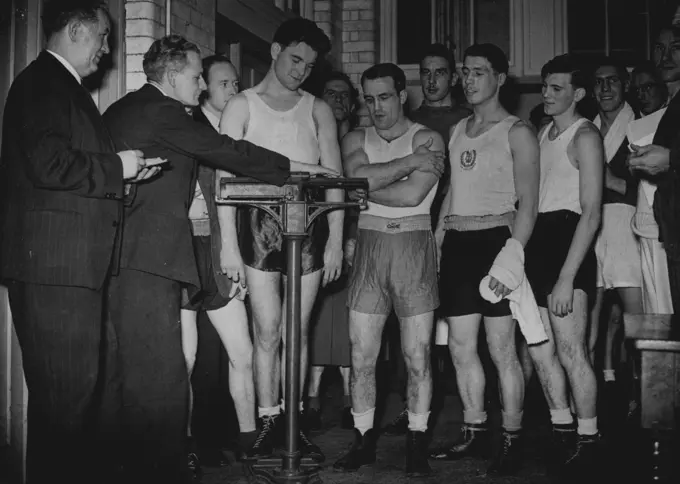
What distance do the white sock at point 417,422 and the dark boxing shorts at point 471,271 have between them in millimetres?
473

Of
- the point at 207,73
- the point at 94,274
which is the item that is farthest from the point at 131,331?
the point at 207,73

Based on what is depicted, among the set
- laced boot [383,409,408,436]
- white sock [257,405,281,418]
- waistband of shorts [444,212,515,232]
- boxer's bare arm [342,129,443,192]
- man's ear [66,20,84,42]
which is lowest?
laced boot [383,409,408,436]

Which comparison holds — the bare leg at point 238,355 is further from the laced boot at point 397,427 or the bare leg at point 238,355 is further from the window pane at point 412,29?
the window pane at point 412,29

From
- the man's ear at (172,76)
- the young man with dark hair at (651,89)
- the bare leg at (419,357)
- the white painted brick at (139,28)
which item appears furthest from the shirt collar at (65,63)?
the young man with dark hair at (651,89)

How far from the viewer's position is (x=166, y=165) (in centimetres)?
317

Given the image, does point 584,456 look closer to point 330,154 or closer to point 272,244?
point 272,244

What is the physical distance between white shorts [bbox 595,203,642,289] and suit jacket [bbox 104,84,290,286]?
7.90 ft

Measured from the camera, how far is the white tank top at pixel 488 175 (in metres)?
3.73

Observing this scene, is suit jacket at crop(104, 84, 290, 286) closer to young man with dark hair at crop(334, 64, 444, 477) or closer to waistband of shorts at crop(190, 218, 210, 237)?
waistband of shorts at crop(190, 218, 210, 237)

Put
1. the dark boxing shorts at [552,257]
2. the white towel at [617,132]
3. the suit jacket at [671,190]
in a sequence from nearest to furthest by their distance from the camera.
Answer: the suit jacket at [671,190]
the dark boxing shorts at [552,257]
the white towel at [617,132]

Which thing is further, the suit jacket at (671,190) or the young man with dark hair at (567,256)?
the young man with dark hair at (567,256)

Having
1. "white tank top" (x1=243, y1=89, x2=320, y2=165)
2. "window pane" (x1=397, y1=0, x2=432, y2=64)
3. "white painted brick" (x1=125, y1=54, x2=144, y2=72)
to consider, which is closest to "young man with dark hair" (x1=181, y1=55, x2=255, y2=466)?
"white tank top" (x1=243, y1=89, x2=320, y2=165)

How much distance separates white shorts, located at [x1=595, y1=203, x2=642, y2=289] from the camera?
15.6ft

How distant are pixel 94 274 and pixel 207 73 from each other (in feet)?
5.49
